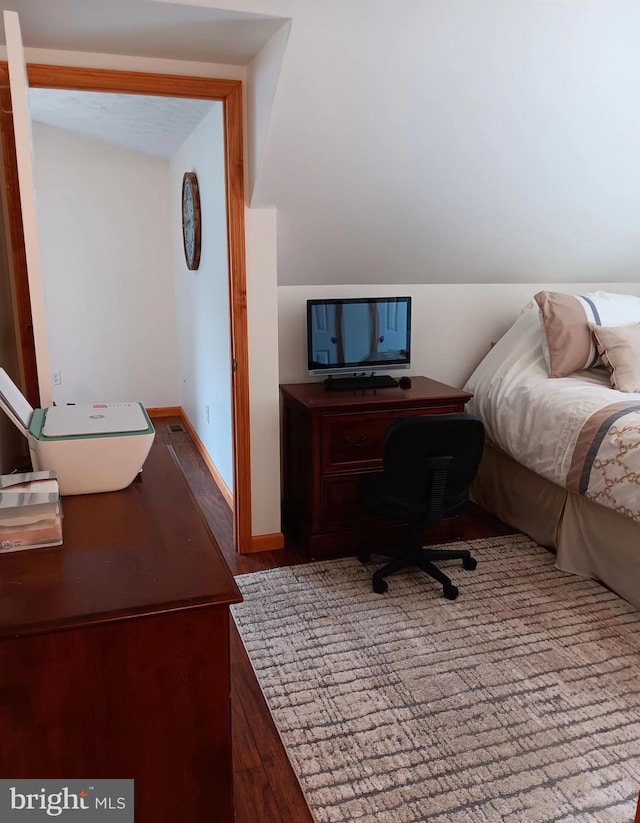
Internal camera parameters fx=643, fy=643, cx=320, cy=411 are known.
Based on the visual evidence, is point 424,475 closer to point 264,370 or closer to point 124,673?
point 264,370

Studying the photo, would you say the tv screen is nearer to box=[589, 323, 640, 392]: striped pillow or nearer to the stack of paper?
box=[589, 323, 640, 392]: striped pillow

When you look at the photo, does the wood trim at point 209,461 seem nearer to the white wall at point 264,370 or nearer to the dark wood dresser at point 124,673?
the white wall at point 264,370

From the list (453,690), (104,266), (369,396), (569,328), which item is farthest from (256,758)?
(104,266)

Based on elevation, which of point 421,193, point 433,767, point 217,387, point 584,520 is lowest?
point 433,767

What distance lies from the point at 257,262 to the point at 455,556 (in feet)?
4.98

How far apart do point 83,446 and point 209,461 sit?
2639 mm

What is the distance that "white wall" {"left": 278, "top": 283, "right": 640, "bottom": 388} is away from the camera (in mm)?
3184

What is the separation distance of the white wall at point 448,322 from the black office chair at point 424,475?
886 mm

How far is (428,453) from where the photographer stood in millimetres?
2381

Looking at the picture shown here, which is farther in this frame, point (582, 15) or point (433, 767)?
point (582, 15)

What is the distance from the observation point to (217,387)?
3.70 meters

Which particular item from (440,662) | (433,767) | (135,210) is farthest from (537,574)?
(135,210)

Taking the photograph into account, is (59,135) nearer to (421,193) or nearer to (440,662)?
(421,193)

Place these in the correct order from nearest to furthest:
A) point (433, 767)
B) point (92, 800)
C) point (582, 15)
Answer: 1. point (92, 800)
2. point (433, 767)
3. point (582, 15)
